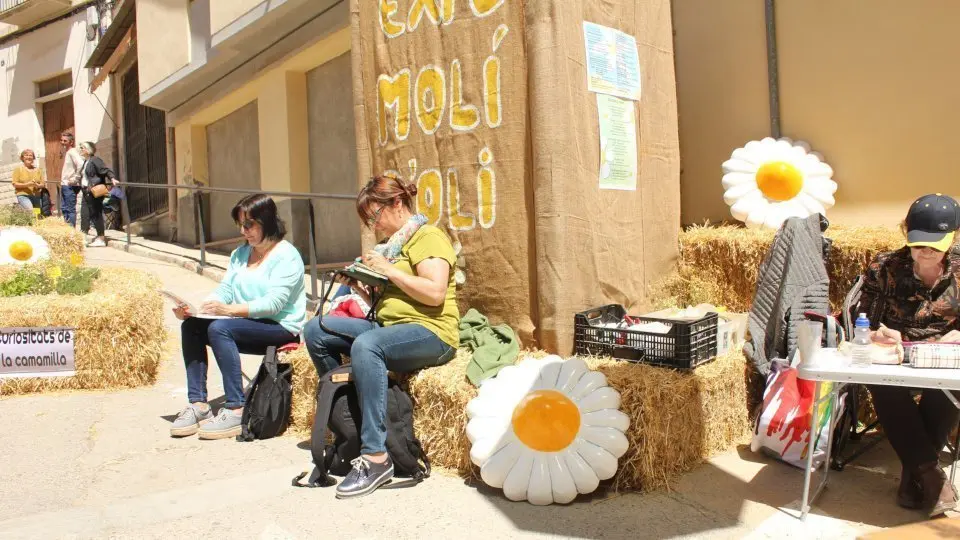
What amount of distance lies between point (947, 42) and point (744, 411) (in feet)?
8.29

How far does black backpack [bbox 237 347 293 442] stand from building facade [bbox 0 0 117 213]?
14.9 meters

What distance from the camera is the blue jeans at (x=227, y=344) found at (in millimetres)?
4465

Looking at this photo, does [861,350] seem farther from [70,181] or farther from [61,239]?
[70,181]

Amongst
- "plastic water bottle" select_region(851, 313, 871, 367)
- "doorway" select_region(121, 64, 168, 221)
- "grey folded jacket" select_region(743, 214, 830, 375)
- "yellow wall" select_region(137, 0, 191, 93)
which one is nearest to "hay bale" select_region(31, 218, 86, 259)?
"yellow wall" select_region(137, 0, 191, 93)

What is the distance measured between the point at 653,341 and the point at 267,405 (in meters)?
2.12

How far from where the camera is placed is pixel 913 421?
3.15m

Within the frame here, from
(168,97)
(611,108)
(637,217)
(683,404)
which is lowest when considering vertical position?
(683,404)

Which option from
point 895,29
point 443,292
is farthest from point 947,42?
point 443,292

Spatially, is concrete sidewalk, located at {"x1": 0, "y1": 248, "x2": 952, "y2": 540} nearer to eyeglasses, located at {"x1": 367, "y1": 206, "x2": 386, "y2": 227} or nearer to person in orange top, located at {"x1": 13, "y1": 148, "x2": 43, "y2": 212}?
eyeglasses, located at {"x1": 367, "y1": 206, "x2": 386, "y2": 227}

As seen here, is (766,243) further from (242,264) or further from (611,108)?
(242,264)

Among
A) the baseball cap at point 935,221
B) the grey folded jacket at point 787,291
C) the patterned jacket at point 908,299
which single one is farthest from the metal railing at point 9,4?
the baseball cap at point 935,221

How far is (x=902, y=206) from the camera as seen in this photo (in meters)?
4.90

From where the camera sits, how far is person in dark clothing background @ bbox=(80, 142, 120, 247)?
11.0 m

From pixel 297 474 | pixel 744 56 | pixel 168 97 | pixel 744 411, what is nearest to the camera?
pixel 297 474
